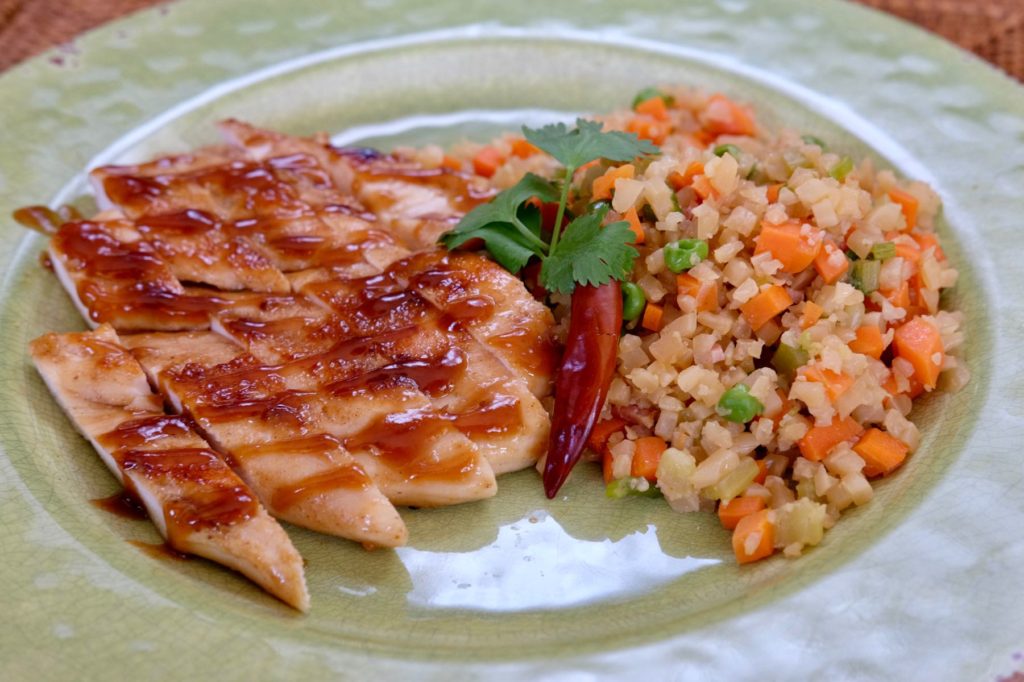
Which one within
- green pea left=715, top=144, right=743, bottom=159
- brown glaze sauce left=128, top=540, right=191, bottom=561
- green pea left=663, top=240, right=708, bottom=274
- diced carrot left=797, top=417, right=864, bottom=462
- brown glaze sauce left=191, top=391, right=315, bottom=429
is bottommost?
brown glaze sauce left=128, top=540, right=191, bottom=561

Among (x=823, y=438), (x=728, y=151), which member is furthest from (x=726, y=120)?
(x=823, y=438)

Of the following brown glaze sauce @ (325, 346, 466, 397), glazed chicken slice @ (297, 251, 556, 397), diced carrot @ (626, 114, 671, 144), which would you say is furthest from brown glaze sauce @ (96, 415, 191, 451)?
diced carrot @ (626, 114, 671, 144)

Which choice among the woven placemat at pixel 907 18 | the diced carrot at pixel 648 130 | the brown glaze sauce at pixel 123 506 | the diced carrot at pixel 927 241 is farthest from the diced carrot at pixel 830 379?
the woven placemat at pixel 907 18

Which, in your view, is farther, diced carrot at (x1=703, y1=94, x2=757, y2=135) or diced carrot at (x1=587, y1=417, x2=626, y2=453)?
diced carrot at (x1=703, y1=94, x2=757, y2=135)

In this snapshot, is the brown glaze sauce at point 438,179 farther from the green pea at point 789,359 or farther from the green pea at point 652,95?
the green pea at point 789,359

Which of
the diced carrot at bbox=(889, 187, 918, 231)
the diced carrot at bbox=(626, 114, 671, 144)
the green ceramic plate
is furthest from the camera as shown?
the diced carrot at bbox=(626, 114, 671, 144)

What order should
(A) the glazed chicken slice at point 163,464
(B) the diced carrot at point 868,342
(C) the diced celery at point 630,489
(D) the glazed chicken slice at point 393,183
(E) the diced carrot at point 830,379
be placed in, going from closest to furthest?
(A) the glazed chicken slice at point 163,464 → (E) the diced carrot at point 830,379 → (C) the diced celery at point 630,489 → (B) the diced carrot at point 868,342 → (D) the glazed chicken slice at point 393,183

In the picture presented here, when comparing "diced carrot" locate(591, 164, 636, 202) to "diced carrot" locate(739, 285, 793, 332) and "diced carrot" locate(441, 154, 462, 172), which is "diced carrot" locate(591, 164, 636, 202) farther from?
"diced carrot" locate(441, 154, 462, 172)
